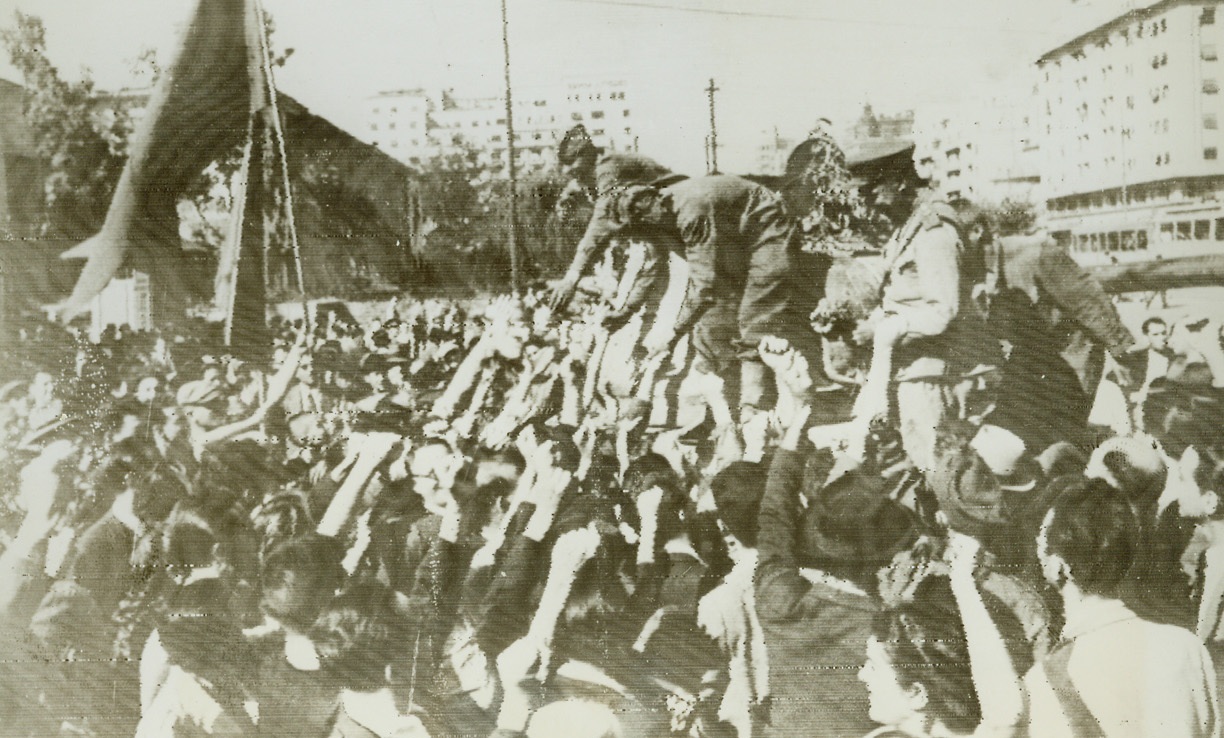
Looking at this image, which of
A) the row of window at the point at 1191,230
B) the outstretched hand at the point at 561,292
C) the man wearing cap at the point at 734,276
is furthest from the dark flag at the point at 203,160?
the row of window at the point at 1191,230

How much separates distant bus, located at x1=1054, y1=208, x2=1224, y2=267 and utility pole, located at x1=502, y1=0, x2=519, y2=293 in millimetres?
2051

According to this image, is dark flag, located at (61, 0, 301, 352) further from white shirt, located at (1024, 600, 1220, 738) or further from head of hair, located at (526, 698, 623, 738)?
white shirt, located at (1024, 600, 1220, 738)

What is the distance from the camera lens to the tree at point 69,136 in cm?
417

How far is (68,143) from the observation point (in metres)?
4.22

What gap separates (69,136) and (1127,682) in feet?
14.6

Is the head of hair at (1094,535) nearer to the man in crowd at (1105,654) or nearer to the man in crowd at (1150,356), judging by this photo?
the man in crowd at (1105,654)

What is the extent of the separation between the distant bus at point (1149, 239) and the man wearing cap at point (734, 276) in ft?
3.35

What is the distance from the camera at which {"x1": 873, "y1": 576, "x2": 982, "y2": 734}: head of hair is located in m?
4.20

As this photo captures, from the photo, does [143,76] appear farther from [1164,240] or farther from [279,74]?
[1164,240]

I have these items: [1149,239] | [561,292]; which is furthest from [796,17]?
[1149,239]

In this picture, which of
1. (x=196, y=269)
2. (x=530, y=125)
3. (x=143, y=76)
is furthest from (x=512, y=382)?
(x=143, y=76)

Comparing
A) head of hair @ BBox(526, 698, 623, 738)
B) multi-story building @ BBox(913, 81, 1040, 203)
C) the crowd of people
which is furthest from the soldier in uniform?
head of hair @ BBox(526, 698, 623, 738)

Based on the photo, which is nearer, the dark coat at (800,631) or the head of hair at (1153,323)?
the dark coat at (800,631)

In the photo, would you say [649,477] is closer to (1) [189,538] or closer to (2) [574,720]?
(2) [574,720]
